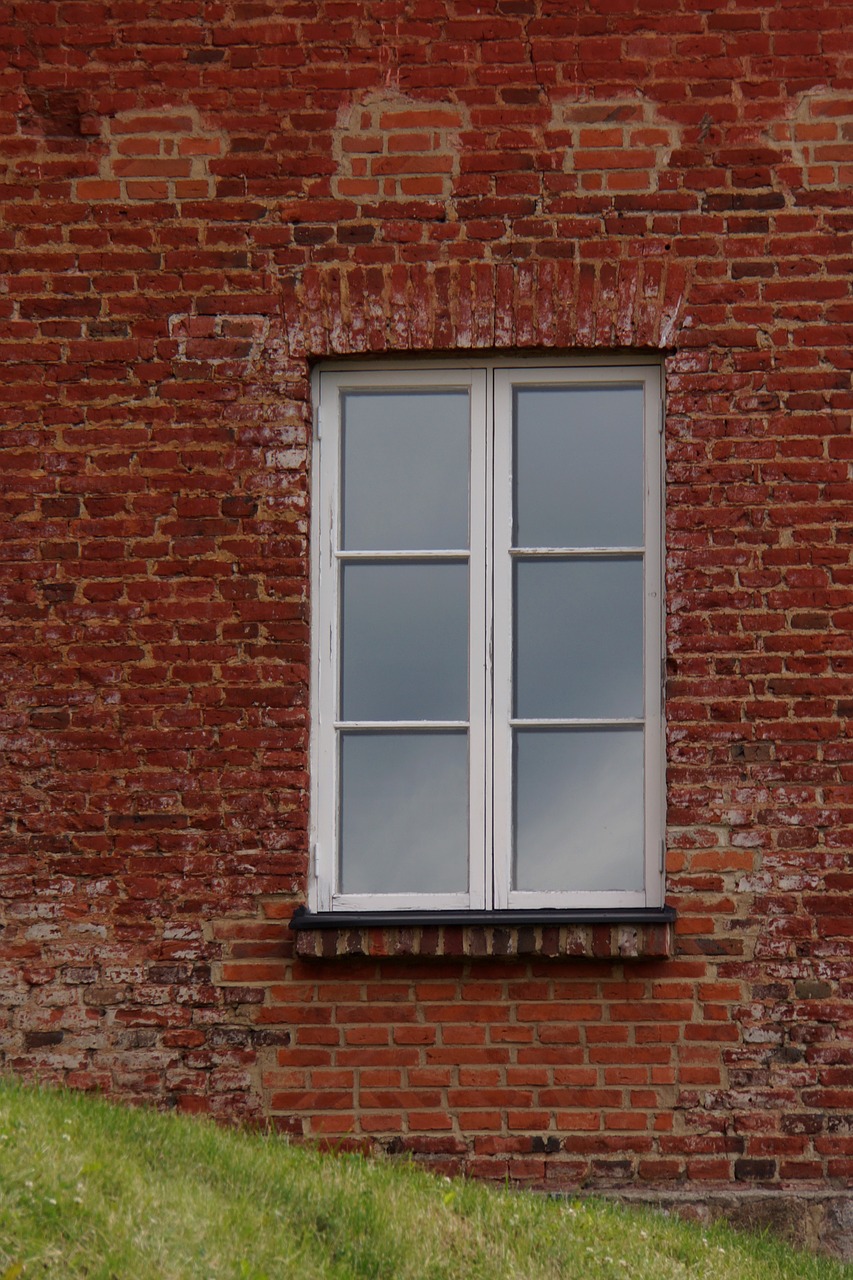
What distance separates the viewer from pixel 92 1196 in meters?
3.80

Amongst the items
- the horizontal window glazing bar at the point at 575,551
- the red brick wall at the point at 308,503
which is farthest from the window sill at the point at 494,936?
the horizontal window glazing bar at the point at 575,551

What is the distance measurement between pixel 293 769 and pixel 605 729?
1.14 meters

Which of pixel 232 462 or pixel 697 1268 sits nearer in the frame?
pixel 697 1268

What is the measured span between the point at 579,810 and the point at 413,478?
137cm

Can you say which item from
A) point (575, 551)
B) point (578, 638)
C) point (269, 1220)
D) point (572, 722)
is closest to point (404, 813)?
point (572, 722)

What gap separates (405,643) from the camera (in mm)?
5586

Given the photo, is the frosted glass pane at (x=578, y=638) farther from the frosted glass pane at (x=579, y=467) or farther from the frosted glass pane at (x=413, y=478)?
the frosted glass pane at (x=413, y=478)

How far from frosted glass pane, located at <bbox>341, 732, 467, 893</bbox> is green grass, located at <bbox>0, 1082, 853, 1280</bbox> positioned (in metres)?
0.98

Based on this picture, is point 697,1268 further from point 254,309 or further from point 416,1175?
point 254,309

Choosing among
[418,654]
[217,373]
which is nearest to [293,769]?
[418,654]

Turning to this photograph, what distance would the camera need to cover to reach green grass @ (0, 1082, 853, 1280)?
144 inches

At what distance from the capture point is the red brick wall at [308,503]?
5242 millimetres

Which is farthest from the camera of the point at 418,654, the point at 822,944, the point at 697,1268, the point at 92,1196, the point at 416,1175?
the point at 418,654

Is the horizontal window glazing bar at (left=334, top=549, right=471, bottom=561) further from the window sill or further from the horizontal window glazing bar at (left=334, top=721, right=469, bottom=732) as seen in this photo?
the window sill
